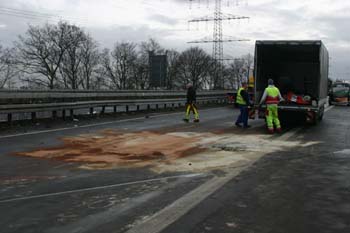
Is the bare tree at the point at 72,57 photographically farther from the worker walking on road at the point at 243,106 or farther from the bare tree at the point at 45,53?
the worker walking on road at the point at 243,106

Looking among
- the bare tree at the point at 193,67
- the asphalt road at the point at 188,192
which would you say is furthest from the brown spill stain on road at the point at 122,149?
the bare tree at the point at 193,67

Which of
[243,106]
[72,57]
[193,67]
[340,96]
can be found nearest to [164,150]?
[243,106]

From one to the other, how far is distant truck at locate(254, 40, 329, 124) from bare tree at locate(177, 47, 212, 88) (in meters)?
80.2

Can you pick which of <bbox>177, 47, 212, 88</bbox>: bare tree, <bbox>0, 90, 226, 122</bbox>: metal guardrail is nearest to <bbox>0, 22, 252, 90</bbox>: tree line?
<bbox>177, 47, 212, 88</bbox>: bare tree

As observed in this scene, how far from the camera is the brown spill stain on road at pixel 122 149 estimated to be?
9.27 meters

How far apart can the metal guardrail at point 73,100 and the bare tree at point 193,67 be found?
71098 millimetres

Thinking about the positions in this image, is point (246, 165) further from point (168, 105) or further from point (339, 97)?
point (339, 97)

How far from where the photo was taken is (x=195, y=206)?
5.78m

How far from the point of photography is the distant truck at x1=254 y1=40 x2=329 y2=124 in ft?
57.4

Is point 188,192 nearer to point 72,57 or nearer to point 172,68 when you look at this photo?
point 72,57

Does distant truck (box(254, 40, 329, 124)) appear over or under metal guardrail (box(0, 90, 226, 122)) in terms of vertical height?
over

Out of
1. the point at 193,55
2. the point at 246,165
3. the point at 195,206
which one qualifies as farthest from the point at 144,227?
the point at 193,55

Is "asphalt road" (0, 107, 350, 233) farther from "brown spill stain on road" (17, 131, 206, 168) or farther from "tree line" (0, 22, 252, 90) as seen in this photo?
"tree line" (0, 22, 252, 90)

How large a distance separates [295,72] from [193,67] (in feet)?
272
